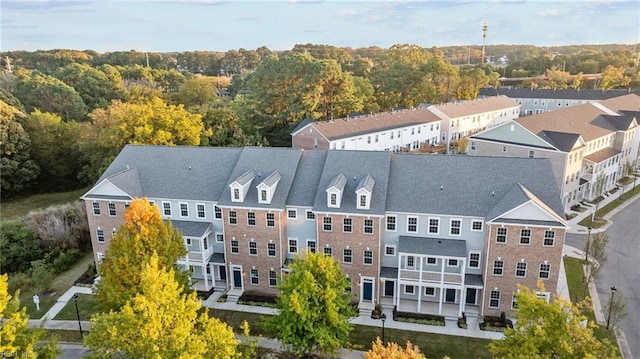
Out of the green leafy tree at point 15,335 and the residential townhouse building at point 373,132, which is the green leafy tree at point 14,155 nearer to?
the residential townhouse building at point 373,132

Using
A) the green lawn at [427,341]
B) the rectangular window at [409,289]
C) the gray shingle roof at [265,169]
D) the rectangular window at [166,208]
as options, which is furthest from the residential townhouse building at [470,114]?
the green lawn at [427,341]

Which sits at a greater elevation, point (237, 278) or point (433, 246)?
point (433, 246)

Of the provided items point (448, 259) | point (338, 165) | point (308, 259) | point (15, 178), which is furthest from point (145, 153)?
point (15, 178)

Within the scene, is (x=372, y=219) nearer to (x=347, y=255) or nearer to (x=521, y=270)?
(x=347, y=255)

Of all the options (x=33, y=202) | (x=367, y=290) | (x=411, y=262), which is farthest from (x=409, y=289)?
(x=33, y=202)

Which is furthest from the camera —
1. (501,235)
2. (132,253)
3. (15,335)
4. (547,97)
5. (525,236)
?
(547,97)

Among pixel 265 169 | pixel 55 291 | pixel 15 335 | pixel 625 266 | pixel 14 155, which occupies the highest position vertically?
pixel 265 169

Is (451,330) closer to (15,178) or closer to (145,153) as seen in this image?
(145,153)
